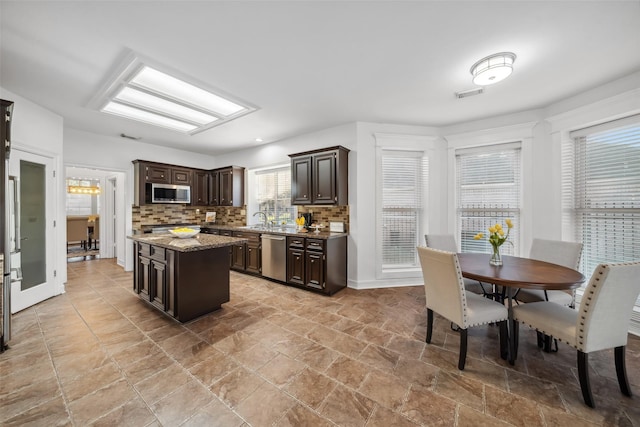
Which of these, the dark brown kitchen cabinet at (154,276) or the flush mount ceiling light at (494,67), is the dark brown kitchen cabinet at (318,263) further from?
the flush mount ceiling light at (494,67)

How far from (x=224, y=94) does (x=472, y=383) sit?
3.68 metres

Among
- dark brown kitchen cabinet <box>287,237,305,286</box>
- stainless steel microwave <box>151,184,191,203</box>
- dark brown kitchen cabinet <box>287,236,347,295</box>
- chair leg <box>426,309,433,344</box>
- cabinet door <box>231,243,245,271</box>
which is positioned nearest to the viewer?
chair leg <box>426,309,433,344</box>

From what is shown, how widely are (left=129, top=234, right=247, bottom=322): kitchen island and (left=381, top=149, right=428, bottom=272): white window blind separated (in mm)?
2552

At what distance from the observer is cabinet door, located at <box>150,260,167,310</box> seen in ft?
9.11

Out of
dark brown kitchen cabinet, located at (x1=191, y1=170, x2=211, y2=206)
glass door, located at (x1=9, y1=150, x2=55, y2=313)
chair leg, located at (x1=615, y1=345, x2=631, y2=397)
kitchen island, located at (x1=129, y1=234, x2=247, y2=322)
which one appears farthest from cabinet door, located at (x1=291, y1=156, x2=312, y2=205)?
chair leg, located at (x1=615, y1=345, x2=631, y2=397)

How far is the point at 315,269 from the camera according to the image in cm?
362

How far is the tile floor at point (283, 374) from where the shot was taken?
1482mm

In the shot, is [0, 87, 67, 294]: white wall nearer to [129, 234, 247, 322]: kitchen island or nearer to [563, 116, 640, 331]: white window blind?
[129, 234, 247, 322]: kitchen island

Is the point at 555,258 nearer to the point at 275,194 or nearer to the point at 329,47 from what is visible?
the point at 329,47

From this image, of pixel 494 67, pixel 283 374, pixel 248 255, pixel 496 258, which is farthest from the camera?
pixel 248 255

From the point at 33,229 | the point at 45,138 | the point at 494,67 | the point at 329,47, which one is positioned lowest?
the point at 33,229

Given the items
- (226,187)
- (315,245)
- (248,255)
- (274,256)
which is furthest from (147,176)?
(315,245)

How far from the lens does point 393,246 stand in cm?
→ 414

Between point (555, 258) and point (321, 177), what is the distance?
10.2ft
